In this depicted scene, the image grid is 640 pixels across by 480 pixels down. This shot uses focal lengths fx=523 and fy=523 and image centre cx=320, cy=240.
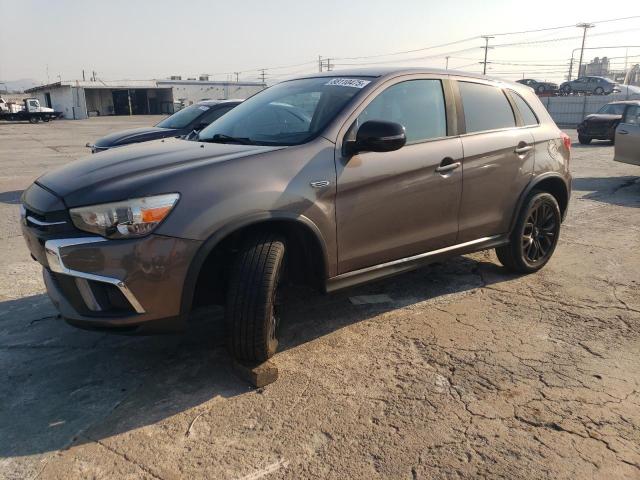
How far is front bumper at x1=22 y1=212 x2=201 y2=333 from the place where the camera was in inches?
103

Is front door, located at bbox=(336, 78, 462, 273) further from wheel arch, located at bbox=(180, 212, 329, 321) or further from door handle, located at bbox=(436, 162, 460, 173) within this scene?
wheel arch, located at bbox=(180, 212, 329, 321)

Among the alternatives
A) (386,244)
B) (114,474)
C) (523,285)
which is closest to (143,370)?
(114,474)

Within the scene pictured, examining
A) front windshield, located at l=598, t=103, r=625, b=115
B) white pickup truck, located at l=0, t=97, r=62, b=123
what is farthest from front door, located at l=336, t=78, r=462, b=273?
white pickup truck, located at l=0, t=97, r=62, b=123

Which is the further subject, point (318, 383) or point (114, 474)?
point (318, 383)

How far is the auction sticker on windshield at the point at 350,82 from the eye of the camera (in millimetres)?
3639

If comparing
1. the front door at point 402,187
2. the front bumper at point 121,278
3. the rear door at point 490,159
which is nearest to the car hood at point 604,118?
the rear door at point 490,159

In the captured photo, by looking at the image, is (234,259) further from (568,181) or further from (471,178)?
(568,181)

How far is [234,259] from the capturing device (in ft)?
9.87

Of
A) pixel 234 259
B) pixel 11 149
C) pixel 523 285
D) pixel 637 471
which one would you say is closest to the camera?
pixel 637 471

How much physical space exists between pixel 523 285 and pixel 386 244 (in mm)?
1727

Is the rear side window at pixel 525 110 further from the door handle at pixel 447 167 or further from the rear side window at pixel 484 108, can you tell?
the door handle at pixel 447 167

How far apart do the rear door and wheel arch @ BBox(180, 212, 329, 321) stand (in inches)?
54.3

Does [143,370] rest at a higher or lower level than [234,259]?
lower

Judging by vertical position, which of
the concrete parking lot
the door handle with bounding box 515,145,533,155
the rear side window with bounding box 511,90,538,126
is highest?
the rear side window with bounding box 511,90,538,126
